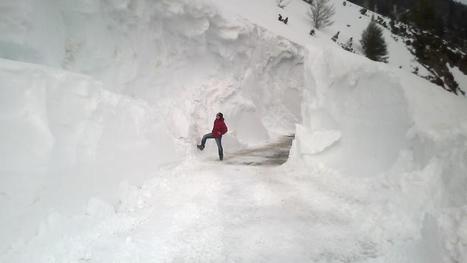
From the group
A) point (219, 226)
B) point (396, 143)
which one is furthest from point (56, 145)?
point (396, 143)

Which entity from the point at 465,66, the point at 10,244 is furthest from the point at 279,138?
the point at 10,244

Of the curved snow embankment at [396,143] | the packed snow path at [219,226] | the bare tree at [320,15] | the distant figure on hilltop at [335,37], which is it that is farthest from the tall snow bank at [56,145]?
the bare tree at [320,15]

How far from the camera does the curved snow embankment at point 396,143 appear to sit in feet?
14.9

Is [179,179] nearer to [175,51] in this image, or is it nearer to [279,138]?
[175,51]

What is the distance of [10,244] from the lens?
475 centimetres

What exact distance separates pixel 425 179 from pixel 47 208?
207 inches

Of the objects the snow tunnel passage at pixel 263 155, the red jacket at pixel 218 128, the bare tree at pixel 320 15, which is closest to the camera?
the snow tunnel passage at pixel 263 155

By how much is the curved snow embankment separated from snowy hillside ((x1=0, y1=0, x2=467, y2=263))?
0.03m

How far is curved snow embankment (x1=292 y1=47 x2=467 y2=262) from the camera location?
14.9ft

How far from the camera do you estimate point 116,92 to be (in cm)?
970

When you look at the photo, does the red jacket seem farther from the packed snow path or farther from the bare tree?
the bare tree

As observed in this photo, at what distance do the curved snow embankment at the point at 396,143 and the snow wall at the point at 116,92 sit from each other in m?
3.77

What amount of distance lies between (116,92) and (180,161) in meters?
2.31

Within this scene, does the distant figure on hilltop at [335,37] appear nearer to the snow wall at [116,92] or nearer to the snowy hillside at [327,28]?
the snowy hillside at [327,28]
